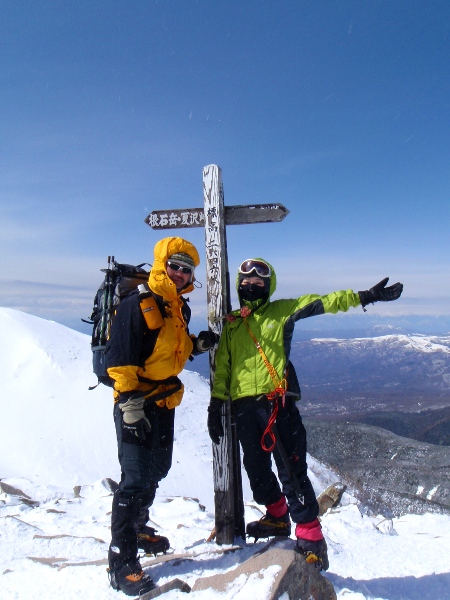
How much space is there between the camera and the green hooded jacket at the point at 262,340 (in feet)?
15.7

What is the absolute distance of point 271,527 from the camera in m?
5.04

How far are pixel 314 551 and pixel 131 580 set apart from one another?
1925mm

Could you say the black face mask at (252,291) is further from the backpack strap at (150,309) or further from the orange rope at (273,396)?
the backpack strap at (150,309)

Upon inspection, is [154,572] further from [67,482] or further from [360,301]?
[67,482]

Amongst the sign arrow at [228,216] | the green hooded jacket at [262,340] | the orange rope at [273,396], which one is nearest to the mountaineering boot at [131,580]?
the orange rope at [273,396]

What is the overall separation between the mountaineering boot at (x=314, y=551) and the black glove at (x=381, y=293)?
2.71m

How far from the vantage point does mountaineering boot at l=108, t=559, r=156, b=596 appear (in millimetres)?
3904

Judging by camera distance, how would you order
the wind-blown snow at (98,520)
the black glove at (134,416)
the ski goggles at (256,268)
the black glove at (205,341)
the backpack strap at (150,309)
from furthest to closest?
the ski goggles at (256,268), the black glove at (205,341), the wind-blown snow at (98,520), the backpack strap at (150,309), the black glove at (134,416)

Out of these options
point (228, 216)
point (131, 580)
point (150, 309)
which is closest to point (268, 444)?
point (131, 580)

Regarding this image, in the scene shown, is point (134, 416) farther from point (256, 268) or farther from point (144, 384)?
point (256, 268)

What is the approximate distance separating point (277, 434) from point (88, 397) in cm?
1612

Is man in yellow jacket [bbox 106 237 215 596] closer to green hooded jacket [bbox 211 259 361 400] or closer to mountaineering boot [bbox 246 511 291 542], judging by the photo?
green hooded jacket [bbox 211 259 361 400]

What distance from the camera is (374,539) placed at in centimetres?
694

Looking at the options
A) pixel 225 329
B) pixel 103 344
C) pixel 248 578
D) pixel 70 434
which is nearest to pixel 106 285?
pixel 103 344
